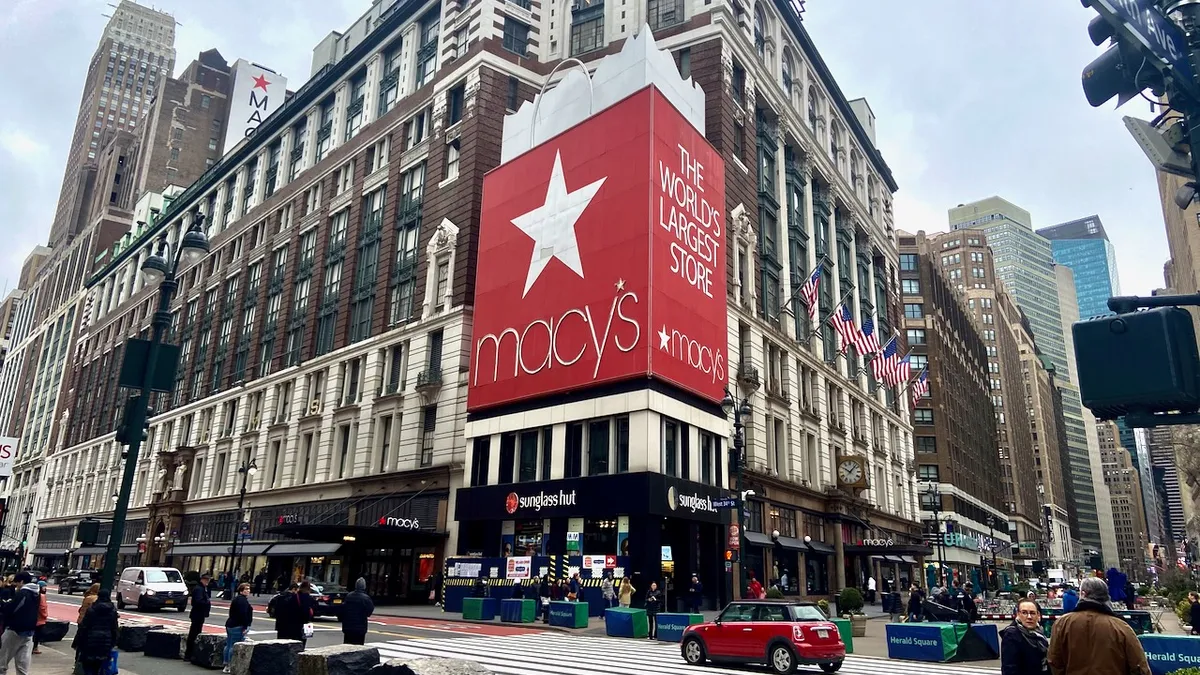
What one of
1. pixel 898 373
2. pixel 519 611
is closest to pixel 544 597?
pixel 519 611

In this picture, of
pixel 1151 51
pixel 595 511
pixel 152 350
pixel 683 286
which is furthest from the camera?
pixel 683 286

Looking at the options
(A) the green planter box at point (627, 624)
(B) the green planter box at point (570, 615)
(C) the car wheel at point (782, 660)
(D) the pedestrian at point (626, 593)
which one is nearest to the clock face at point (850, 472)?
(D) the pedestrian at point (626, 593)

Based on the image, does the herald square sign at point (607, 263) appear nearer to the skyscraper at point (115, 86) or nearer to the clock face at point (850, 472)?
the clock face at point (850, 472)

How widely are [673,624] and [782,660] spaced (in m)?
8.04

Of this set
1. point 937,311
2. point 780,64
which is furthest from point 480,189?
point 937,311

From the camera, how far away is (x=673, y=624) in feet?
84.2

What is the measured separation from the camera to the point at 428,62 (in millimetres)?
58406

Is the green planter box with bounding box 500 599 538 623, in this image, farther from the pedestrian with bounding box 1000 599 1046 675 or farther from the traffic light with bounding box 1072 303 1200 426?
the traffic light with bounding box 1072 303 1200 426

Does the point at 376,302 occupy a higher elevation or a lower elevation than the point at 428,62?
lower

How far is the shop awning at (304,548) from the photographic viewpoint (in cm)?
4409

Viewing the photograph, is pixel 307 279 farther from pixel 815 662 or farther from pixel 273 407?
pixel 815 662

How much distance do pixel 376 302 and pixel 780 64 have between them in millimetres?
34112

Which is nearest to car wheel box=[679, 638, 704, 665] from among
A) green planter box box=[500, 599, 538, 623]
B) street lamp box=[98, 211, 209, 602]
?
green planter box box=[500, 599, 538, 623]

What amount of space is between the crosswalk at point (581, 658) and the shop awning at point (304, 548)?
22902 mm
